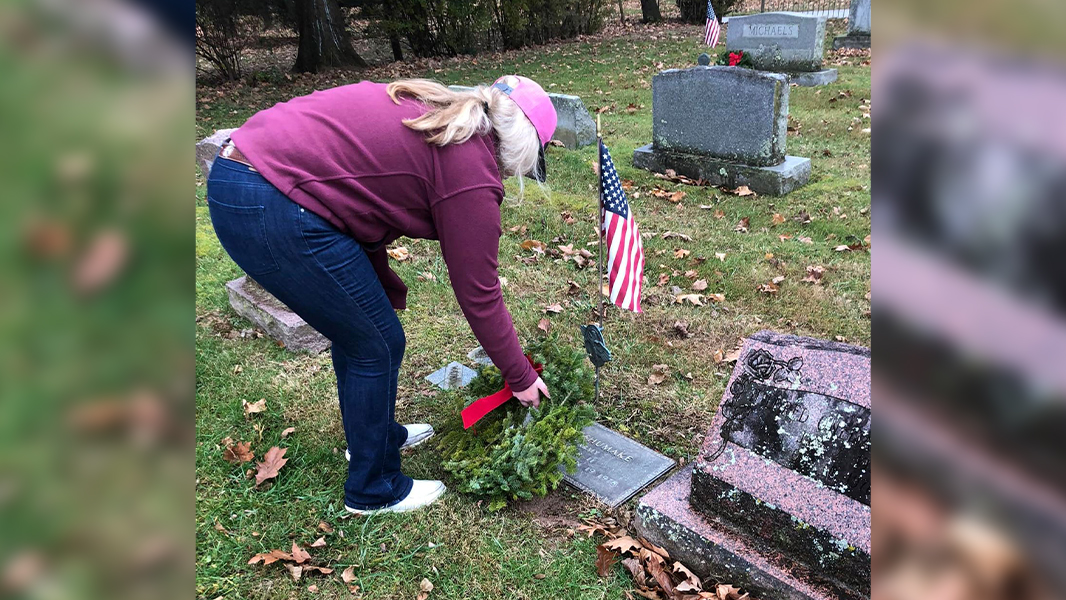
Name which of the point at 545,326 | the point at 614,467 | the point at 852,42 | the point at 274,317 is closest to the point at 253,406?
the point at 274,317

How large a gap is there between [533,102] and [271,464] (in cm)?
210

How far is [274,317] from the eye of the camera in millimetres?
4473

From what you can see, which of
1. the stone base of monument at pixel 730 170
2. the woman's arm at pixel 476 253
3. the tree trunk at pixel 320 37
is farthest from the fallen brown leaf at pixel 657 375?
the tree trunk at pixel 320 37

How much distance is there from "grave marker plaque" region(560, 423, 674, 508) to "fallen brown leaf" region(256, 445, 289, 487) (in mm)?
1332

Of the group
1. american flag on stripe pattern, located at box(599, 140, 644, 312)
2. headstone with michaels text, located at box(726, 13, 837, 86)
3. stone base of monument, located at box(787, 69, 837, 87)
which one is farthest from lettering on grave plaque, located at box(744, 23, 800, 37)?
american flag on stripe pattern, located at box(599, 140, 644, 312)

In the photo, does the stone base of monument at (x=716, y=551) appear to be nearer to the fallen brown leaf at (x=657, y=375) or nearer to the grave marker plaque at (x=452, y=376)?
the fallen brown leaf at (x=657, y=375)

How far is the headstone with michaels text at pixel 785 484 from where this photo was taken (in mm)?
2457

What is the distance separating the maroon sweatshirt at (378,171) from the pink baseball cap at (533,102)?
186 millimetres

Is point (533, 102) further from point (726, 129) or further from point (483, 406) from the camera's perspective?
point (726, 129)
